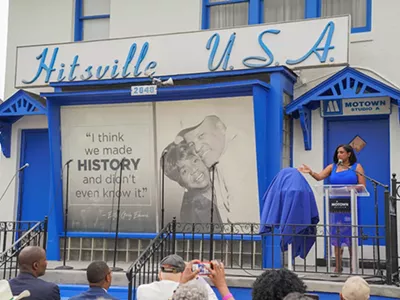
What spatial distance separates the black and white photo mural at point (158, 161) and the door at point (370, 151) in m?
1.69

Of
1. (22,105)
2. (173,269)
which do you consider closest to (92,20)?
(22,105)

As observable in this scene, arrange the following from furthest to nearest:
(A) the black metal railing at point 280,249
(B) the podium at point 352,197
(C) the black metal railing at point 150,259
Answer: (B) the podium at point 352,197
(C) the black metal railing at point 150,259
(A) the black metal railing at point 280,249

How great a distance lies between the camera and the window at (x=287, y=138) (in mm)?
11391

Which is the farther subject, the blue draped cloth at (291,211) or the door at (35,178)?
the door at (35,178)

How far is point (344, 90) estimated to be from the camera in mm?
10773

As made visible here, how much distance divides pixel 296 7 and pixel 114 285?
592cm

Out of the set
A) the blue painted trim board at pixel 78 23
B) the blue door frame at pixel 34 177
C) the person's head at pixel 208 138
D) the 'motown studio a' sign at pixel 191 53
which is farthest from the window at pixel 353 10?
the blue door frame at pixel 34 177

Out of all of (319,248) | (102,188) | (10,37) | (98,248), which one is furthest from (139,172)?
(10,37)

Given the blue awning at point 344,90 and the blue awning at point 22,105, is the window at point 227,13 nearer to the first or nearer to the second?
the blue awning at point 344,90

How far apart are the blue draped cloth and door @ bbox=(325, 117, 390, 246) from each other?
194cm

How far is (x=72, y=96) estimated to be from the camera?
40.3ft

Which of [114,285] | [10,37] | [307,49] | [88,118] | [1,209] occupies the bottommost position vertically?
[114,285]

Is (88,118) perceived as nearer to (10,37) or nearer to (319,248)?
(10,37)

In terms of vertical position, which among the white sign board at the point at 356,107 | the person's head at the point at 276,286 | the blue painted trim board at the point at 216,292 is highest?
the white sign board at the point at 356,107
